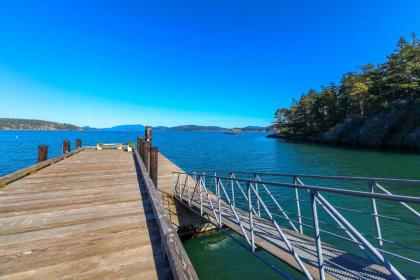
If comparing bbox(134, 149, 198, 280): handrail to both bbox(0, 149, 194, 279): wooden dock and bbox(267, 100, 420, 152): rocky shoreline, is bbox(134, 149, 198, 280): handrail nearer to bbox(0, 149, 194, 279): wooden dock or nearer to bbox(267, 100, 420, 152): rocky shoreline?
bbox(0, 149, 194, 279): wooden dock

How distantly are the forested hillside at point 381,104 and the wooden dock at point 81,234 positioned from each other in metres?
48.6

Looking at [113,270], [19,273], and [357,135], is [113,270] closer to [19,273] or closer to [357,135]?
[19,273]

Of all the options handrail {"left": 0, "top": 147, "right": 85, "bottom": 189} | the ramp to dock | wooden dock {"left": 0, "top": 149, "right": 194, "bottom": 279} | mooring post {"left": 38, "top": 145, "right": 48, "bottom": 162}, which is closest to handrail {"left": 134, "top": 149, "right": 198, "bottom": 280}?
wooden dock {"left": 0, "top": 149, "right": 194, "bottom": 279}

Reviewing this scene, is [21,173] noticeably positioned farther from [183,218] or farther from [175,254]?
[175,254]

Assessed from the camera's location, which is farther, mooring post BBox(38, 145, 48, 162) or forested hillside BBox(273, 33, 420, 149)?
forested hillside BBox(273, 33, 420, 149)

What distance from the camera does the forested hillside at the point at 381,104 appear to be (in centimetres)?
4022

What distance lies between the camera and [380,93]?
47781 mm

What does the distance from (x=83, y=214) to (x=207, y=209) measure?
12.3 feet

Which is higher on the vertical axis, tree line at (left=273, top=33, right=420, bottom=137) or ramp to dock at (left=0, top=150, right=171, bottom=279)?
tree line at (left=273, top=33, right=420, bottom=137)

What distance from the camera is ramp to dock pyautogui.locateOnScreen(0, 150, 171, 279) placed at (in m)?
2.62

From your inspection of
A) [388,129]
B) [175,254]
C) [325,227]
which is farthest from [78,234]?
[388,129]

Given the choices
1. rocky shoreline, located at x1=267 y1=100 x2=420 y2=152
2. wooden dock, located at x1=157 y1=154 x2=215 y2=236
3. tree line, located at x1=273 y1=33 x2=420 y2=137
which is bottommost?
wooden dock, located at x1=157 y1=154 x2=215 y2=236

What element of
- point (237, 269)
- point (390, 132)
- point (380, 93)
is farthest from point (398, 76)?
point (237, 269)

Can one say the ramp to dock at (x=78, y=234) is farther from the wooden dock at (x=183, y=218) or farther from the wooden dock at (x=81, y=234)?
the wooden dock at (x=183, y=218)
